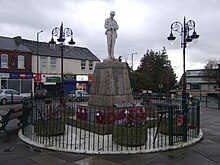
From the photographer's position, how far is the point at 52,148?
7.18 m

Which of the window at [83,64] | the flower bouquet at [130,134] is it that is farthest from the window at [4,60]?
the flower bouquet at [130,134]

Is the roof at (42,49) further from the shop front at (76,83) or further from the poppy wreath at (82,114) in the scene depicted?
the poppy wreath at (82,114)

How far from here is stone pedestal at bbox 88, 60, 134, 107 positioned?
35.2 ft

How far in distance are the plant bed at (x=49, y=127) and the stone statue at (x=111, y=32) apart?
4.57 m

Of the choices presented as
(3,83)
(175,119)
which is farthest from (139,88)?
(175,119)

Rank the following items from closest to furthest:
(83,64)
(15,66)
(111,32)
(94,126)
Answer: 1. (94,126)
2. (111,32)
3. (15,66)
4. (83,64)

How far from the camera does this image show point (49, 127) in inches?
335

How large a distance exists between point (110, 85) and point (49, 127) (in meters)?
3.46

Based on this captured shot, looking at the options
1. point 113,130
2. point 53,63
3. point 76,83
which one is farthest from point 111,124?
point 76,83

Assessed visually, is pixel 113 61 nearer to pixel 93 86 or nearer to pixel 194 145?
pixel 93 86

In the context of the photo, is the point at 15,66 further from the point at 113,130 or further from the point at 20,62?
the point at 113,130

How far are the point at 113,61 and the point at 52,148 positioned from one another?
18.0ft

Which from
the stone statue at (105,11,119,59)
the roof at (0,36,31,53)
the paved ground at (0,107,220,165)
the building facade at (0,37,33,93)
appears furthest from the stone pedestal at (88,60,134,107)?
the roof at (0,36,31,53)

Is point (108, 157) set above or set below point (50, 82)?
below
